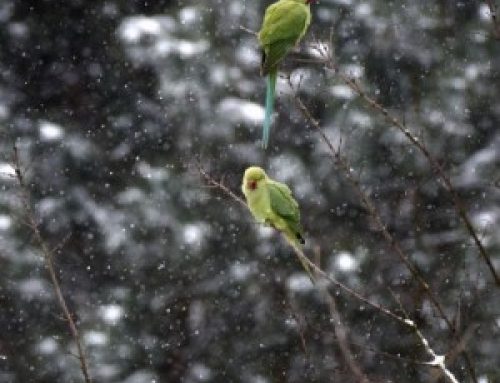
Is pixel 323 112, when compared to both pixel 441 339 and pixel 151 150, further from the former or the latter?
pixel 441 339

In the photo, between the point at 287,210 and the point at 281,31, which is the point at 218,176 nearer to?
the point at 287,210

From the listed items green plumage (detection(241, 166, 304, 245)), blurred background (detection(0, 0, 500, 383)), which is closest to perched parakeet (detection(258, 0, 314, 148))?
green plumage (detection(241, 166, 304, 245))

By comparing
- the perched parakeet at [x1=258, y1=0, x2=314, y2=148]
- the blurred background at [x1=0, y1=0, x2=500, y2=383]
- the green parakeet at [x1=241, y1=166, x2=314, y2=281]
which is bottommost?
the green parakeet at [x1=241, y1=166, x2=314, y2=281]

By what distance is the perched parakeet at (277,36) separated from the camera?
265 cm

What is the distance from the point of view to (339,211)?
23.2 ft

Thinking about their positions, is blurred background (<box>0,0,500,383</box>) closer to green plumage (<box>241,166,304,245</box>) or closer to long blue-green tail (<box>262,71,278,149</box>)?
green plumage (<box>241,166,304,245</box>)

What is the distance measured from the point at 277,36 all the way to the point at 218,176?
3640 mm

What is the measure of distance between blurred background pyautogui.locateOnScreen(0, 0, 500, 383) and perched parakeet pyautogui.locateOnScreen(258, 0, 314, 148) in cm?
375

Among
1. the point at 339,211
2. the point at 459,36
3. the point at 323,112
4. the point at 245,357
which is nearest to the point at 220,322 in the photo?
the point at 245,357

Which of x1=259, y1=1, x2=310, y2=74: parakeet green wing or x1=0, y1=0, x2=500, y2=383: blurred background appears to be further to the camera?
x1=0, y1=0, x2=500, y2=383: blurred background

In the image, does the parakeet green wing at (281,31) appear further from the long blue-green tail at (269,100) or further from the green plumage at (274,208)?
the green plumage at (274,208)

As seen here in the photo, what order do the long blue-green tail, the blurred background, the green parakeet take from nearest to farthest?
1. the long blue-green tail
2. the green parakeet
3. the blurred background

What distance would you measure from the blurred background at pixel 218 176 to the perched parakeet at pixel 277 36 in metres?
3.75

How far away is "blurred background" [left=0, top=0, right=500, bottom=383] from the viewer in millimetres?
6773
